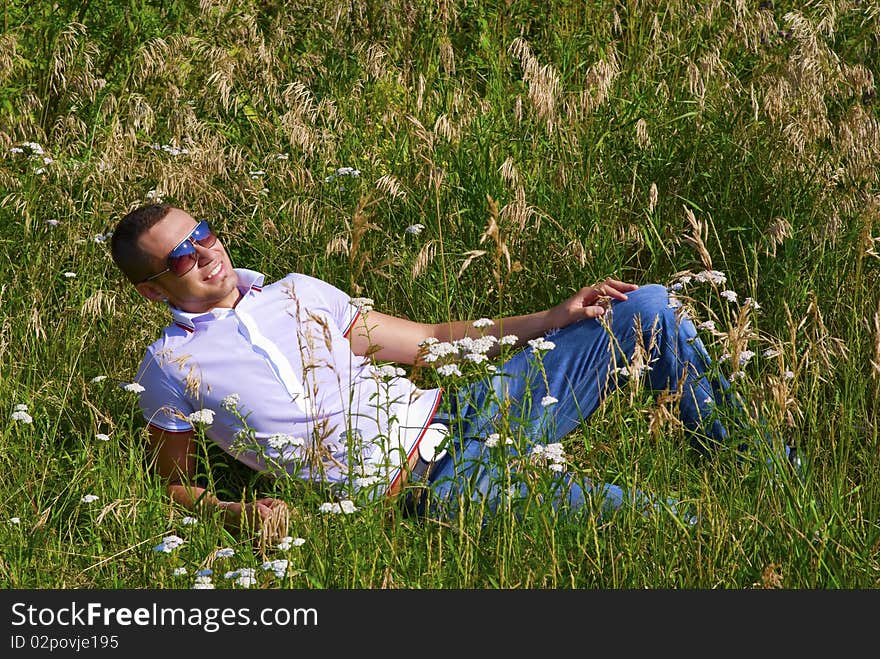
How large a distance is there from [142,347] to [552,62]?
2.56 m

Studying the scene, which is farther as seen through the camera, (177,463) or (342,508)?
(177,463)

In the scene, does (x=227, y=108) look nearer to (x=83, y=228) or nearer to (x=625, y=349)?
(x=83, y=228)

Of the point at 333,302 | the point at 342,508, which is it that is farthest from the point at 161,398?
the point at 342,508

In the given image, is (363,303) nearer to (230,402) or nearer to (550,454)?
(230,402)

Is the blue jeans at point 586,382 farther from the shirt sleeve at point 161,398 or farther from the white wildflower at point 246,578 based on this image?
the shirt sleeve at point 161,398

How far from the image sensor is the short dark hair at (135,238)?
11.1 feet

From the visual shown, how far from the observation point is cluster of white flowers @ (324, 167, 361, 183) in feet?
13.6

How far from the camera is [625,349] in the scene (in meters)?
3.46

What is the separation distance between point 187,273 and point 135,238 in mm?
208

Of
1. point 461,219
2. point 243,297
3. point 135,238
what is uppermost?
point 461,219

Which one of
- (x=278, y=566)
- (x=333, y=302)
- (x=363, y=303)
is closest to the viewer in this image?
(x=278, y=566)

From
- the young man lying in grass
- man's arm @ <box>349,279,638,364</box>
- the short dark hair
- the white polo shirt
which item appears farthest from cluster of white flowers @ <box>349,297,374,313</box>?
the short dark hair

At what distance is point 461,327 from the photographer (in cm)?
349

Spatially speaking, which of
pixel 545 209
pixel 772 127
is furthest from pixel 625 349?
pixel 772 127
